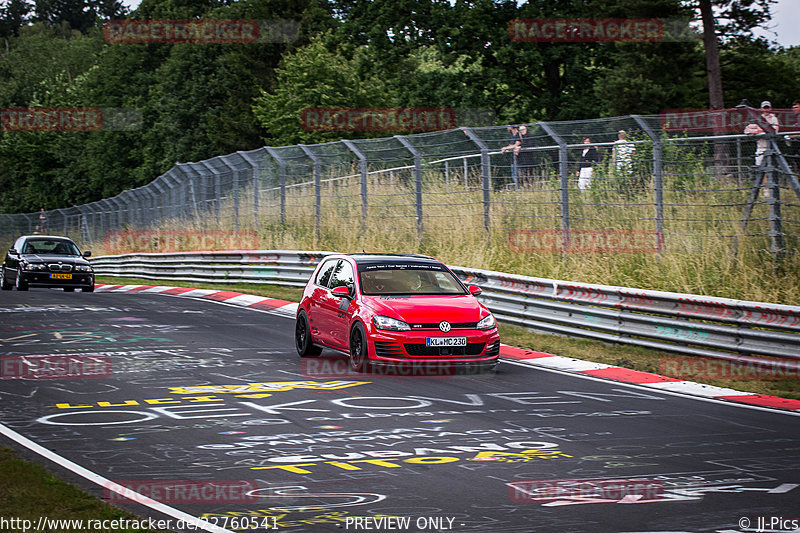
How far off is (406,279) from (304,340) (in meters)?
1.67

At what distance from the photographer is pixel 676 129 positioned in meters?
16.4

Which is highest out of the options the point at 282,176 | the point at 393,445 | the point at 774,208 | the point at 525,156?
the point at 282,176

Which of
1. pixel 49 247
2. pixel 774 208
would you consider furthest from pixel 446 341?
pixel 49 247

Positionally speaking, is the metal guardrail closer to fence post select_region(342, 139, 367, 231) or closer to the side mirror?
the side mirror

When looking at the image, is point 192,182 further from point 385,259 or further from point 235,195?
point 385,259

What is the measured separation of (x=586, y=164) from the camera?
1805 cm

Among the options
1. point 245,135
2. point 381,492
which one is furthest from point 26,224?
point 381,492

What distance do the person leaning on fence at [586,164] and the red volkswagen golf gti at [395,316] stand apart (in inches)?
195

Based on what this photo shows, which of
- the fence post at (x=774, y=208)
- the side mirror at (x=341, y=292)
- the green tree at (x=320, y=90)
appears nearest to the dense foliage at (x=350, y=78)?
the green tree at (x=320, y=90)

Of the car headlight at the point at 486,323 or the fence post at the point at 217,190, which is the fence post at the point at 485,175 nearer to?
the car headlight at the point at 486,323

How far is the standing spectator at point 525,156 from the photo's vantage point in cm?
1900

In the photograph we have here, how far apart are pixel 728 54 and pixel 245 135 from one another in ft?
110

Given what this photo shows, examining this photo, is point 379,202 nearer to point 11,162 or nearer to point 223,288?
point 223,288

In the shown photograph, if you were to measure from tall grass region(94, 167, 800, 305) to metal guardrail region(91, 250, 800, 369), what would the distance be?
127 centimetres
